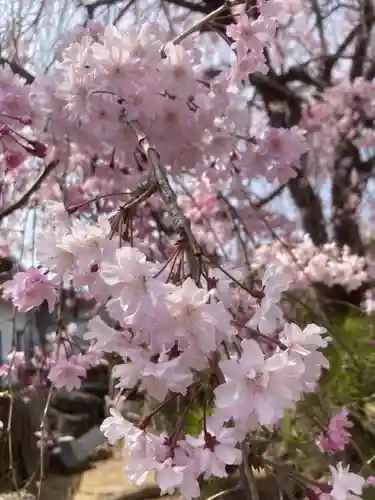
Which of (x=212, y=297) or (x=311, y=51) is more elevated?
(x=311, y=51)

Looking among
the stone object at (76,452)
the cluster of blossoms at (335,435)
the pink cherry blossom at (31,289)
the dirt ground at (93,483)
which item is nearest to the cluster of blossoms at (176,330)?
the pink cherry blossom at (31,289)

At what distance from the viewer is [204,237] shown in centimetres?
297

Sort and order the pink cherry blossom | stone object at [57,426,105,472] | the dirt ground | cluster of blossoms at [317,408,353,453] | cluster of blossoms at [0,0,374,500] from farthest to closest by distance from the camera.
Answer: stone object at [57,426,105,472] → the dirt ground → cluster of blossoms at [317,408,353,453] → the pink cherry blossom → cluster of blossoms at [0,0,374,500]

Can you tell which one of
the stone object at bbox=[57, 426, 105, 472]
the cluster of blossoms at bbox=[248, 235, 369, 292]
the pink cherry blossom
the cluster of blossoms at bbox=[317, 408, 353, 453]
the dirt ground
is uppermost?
the cluster of blossoms at bbox=[248, 235, 369, 292]

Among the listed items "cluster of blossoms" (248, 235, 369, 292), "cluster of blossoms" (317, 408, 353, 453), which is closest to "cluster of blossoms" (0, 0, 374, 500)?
"cluster of blossoms" (317, 408, 353, 453)

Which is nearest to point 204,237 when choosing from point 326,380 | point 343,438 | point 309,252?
point 309,252

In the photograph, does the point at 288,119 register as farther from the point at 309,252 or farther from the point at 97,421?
the point at 97,421

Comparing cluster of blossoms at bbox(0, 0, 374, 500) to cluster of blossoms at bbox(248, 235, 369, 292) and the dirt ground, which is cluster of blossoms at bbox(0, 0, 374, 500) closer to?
cluster of blossoms at bbox(248, 235, 369, 292)

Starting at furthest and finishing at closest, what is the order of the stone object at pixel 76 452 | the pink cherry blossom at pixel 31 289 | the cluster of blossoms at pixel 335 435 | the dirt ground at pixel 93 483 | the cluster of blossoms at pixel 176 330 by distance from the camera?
the stone object at pixel 76 452, the dirt ground at pixel 93 483, the cluster of blossoms at pixel 335 435, the pink cherry blossom at pixel 31 289, the cluster of blossoms at pixel 176 330

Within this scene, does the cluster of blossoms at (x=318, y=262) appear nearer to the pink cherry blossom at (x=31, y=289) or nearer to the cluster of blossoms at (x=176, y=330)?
the cluster of blossoms at (x=176, y=330)

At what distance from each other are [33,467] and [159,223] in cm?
213

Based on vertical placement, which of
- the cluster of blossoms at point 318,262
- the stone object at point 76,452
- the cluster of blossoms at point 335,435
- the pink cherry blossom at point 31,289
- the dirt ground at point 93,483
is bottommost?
the dirt ground at point 93,483

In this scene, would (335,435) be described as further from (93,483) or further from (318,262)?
(93,483)

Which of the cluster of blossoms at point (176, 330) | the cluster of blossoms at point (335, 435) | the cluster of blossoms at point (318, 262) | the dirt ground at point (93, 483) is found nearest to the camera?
the cluster of blossoms at point (176, 330)
